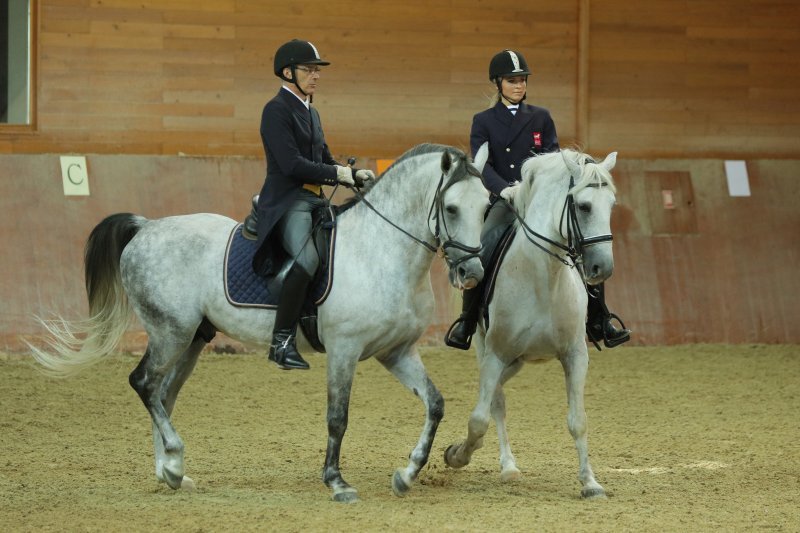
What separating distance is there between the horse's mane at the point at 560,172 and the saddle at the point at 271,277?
1.03 metres

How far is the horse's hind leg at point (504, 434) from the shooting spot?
6.68m

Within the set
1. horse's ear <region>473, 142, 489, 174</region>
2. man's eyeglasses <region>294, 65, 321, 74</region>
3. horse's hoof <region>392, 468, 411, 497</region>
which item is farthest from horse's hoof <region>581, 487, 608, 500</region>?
man's eyeglasses <region>294, 65, 321, 74</region>

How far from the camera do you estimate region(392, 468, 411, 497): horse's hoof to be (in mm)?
6195

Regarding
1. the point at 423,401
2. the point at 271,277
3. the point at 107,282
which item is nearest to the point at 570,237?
the point at 423,401

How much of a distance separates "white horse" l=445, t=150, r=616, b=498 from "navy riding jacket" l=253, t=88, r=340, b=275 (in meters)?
0.91

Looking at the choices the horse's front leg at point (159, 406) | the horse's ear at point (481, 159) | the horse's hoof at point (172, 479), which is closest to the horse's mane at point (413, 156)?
the horse's ear at point (481, 159)

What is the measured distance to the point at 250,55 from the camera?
38.1 feet

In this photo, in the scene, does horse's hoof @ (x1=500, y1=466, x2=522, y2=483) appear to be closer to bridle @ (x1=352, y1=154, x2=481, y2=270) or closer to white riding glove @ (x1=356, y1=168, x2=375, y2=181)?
bridle @ (x1=352, y1=154, x2=481, y2=270)

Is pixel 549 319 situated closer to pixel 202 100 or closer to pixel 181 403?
pixel 181 403

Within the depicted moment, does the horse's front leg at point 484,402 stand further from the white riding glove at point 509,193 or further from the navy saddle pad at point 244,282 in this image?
the navy saddle pad at point 244,282

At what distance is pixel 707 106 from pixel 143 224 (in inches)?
306

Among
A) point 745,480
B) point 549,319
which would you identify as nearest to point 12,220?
point 549,319

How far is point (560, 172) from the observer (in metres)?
6.21

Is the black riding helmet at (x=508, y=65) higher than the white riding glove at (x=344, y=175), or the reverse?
the black riding helmet at (x=508, y=65)
